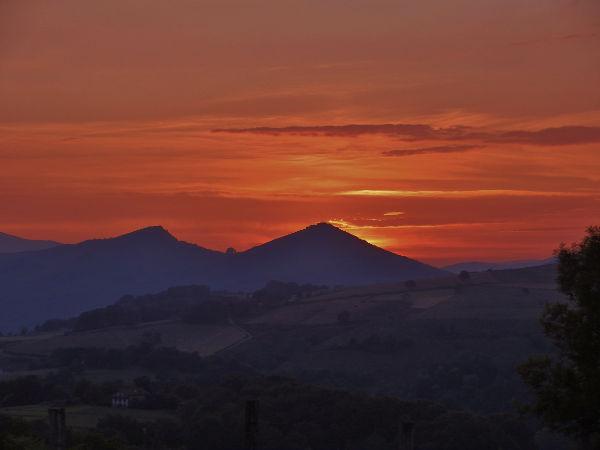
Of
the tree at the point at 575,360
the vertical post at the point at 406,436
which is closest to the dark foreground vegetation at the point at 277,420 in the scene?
the vertical post at the point at 406,436

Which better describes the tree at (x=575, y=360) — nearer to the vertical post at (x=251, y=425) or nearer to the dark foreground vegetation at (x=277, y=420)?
the vertical post at (x=251, y=425)

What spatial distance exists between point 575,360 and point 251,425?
6.73 m

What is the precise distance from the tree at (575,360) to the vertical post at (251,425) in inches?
224

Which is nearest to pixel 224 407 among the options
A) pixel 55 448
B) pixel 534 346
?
pixel 55 448

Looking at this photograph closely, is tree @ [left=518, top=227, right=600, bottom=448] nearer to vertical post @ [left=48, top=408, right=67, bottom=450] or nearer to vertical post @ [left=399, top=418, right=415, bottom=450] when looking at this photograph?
vertical post @ [left=399, top=418, right=415, bottom=450]

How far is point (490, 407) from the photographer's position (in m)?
112

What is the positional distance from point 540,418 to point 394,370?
114332 millimetres

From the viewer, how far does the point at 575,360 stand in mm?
22438

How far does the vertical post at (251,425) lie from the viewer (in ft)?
70.9

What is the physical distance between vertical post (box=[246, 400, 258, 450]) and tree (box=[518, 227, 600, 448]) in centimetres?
570

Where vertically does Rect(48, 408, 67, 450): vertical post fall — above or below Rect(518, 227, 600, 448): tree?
below

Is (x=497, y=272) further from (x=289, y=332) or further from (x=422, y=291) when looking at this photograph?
(x=289, y=332)

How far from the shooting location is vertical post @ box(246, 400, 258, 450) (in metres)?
21.6

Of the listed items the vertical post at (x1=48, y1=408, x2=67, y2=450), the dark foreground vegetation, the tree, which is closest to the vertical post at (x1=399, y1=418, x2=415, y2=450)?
the tree
